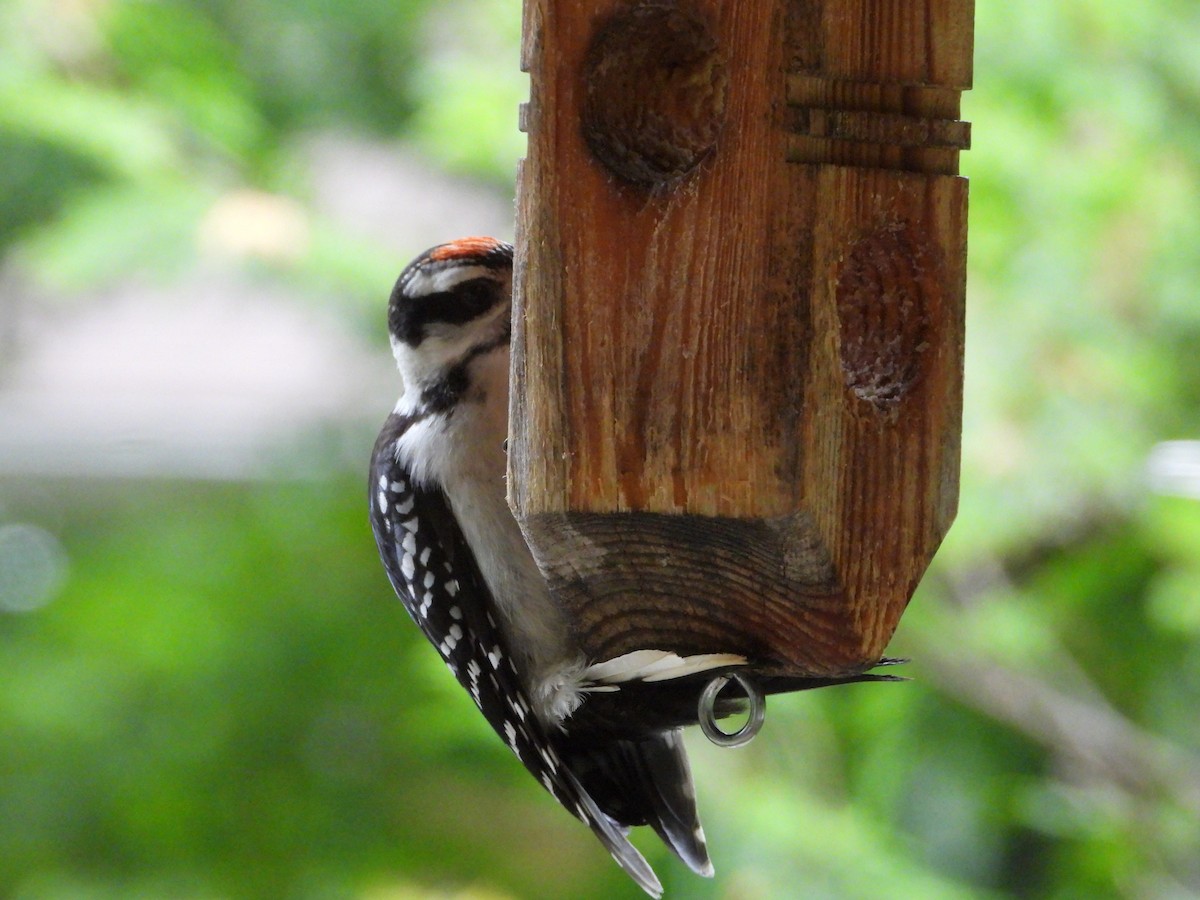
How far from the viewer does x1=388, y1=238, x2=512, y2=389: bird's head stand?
1.99 m

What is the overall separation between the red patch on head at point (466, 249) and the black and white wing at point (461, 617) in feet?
0.90

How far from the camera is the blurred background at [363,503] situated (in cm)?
382

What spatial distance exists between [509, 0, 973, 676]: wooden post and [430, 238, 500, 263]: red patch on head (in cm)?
57

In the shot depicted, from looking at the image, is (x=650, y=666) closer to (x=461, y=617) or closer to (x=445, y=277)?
(x=461, y=617)

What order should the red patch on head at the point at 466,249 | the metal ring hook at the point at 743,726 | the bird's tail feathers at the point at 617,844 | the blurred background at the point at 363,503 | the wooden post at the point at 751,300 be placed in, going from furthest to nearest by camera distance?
the blurred background at the point at 363,503 < the red patch on head at the point at 466,249 < the bird's tail feathers at the point at 617,844 < the metal ring hook at the point at 743,726 < the wooden post at the point at 751,300

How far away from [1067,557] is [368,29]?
127 inches

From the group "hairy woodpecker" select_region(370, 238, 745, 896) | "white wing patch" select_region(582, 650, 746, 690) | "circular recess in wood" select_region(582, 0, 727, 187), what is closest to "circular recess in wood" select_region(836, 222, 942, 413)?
"circular recess in wood" select_region(582, 0, 727, 187)

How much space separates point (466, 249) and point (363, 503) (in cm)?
406

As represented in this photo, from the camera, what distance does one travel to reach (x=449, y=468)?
2.03 metres

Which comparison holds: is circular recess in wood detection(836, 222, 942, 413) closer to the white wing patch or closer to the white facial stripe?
the white wing patch

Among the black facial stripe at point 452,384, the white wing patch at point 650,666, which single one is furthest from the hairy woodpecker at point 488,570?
the white wing patch at point 650,666

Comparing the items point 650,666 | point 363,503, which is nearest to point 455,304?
point 650,666

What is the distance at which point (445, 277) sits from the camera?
2.01 metres

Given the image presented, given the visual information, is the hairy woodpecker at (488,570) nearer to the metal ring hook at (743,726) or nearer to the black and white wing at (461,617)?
the black and white wing at (461,617)
